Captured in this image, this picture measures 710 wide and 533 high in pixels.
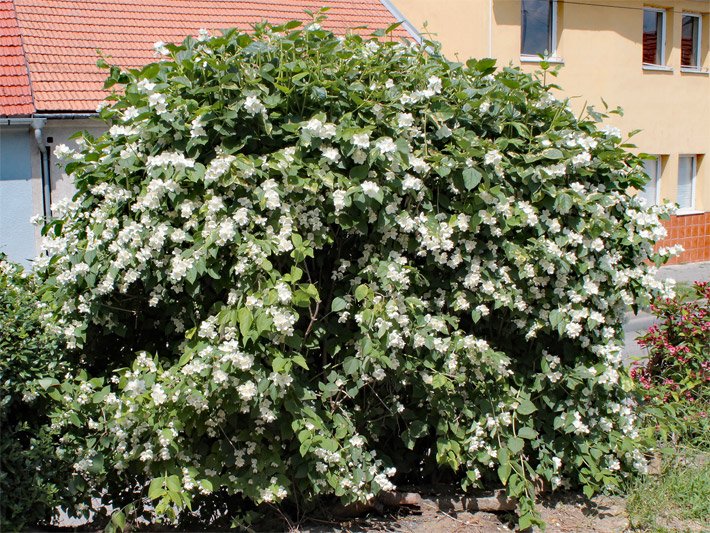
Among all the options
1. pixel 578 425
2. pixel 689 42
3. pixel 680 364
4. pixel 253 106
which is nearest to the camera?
pixel 253 106

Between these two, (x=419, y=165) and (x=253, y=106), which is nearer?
(x=253, y=106)

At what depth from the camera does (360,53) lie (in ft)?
12.9

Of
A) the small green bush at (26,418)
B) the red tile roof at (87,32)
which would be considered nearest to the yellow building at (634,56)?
the red tile roof at (87,32)

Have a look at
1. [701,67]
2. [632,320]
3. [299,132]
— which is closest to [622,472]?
[299,132]

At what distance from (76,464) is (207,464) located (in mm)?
556

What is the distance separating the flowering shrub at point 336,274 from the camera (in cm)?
338

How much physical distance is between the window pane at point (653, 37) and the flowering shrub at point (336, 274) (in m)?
14.9

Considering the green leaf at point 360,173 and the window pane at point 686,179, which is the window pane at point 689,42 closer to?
the window pane at point 686,179

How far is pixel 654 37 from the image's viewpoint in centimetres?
1773

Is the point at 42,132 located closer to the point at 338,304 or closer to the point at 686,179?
the point at 338,304

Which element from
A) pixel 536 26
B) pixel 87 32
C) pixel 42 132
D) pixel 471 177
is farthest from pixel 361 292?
pixel 536 26

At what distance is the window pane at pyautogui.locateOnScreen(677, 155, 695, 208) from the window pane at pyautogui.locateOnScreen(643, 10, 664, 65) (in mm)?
2312

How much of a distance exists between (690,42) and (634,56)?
2206mm

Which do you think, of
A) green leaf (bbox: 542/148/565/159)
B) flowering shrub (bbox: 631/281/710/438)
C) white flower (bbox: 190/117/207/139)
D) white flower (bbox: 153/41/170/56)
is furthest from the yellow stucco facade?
white flower (bbox: 190/117/207/139)
